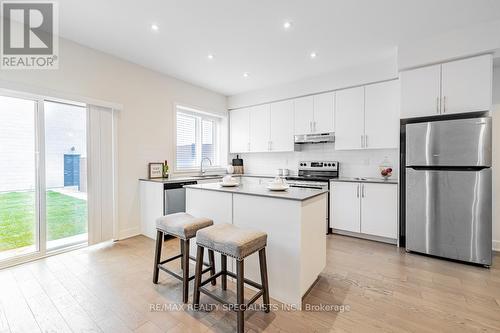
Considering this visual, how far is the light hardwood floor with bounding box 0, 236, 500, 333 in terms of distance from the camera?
1.73 m

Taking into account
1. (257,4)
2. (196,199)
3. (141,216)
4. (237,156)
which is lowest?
(141,216)

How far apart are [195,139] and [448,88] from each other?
4.36 meters

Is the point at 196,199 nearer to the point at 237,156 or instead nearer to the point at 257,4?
the point at 257,4

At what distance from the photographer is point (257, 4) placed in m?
2.35

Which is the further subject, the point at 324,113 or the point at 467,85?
the point at 324,113

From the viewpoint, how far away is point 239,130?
18.0 ft

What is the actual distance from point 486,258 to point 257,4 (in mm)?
3845

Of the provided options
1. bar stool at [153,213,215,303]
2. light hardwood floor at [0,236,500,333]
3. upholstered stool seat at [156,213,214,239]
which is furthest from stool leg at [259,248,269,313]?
upholstered stool seat at [156,213,214,239]

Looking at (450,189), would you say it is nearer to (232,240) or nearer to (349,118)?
(349,118)

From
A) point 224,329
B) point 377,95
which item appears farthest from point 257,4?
point 224,329

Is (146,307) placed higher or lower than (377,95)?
lower

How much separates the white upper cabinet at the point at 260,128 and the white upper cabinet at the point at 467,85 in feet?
9.67

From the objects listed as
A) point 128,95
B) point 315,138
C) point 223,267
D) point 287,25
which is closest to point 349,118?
point 315,138

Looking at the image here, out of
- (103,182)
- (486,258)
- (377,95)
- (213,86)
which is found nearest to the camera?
(486,258)
